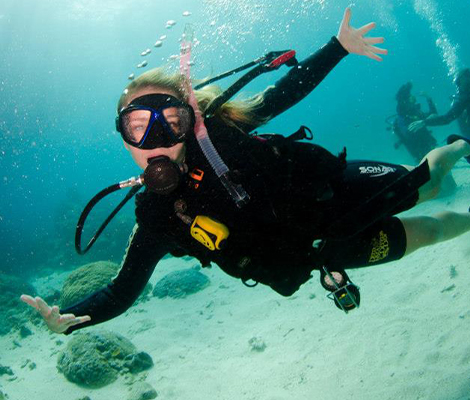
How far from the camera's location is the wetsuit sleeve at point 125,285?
10.4ft

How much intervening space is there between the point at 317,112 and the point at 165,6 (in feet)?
259

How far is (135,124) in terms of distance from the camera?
8.68 ft

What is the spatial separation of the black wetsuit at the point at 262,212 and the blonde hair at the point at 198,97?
103 millimetres

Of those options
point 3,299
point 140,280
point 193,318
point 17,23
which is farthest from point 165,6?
point 140,280

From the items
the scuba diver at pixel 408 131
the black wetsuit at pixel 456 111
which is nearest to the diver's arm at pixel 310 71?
the black wetsuit at pixel 456 111

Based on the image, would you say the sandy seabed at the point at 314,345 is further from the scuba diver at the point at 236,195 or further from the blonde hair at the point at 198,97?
the blonde hair at the point at 198,97

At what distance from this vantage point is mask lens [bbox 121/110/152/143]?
2.63 meters

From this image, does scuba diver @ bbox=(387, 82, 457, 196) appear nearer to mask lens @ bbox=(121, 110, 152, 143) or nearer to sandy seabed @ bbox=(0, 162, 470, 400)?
sandy seabed @ bbox=(0, 162, 470, 400)

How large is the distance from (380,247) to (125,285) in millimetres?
2761

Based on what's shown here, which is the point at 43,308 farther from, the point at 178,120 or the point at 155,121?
the point at 178,120

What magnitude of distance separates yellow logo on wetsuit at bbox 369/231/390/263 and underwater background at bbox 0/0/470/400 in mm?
1705

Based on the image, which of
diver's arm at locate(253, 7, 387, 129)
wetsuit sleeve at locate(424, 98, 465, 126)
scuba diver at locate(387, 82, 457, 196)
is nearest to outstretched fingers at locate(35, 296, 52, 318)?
diver's arm at locate(253, 7, 387, 129)

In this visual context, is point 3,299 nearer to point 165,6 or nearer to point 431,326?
point 431,326

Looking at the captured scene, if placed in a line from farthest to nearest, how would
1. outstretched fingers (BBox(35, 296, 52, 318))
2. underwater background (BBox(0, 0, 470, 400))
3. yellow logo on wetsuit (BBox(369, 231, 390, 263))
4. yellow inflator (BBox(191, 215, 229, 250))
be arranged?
underwater background (BBox(0, 0, 470, 400)) → yellow logo on wetsuit (BBox(369, 231, 390, 263)) → outstretched fingers (BBox(35, 296, 52, 318)) → yellow inflator (BBox(191, 215, 229, 250))
